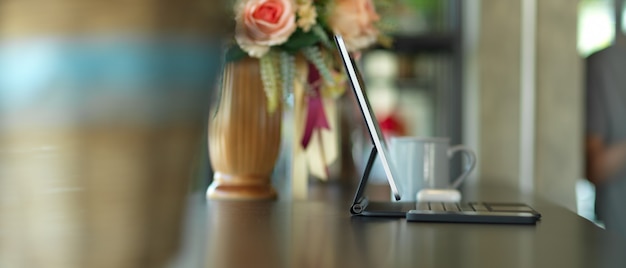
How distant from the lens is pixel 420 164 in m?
1.61

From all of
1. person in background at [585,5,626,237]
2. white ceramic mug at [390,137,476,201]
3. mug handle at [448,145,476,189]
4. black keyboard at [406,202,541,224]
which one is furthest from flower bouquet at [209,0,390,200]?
person in background at [585,5,626,237]

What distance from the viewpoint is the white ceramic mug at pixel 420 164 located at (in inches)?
63.1

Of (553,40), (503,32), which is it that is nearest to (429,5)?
(503,32)

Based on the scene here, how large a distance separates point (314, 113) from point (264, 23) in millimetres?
276

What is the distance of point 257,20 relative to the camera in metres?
1.44

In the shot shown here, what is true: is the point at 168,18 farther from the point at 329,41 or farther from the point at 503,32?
the point at 503,32

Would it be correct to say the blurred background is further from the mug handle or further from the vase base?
the mug handle

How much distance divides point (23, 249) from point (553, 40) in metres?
3.53

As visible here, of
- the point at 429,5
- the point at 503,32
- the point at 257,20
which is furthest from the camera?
the point at 429,5

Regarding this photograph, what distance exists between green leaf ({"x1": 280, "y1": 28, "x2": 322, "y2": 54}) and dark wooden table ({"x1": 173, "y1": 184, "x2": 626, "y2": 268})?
39 cm

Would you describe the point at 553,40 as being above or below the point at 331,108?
above


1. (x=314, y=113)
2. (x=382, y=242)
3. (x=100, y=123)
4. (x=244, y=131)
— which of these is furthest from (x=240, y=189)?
(x=100, y=123)

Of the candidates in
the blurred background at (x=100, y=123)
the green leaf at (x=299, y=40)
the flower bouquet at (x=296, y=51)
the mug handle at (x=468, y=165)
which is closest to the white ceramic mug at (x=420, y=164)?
the mug handle at (x=468, y=165)

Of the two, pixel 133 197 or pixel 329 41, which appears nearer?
pixel 133 197
